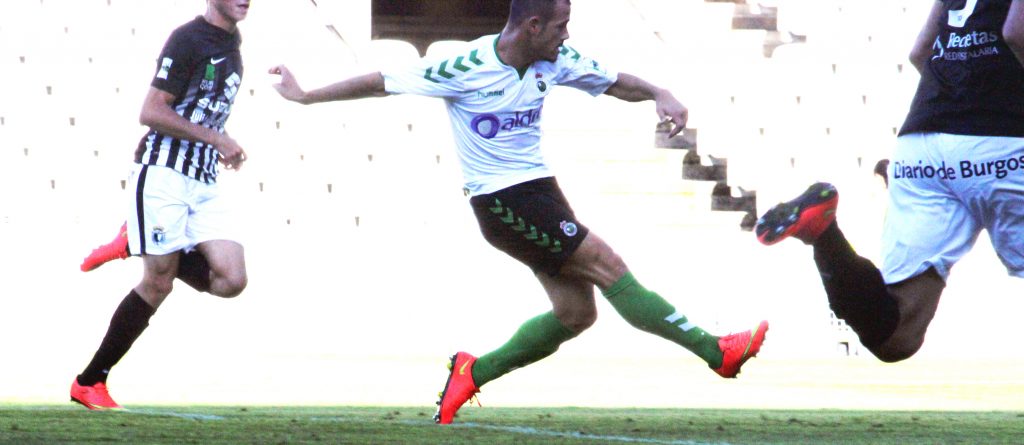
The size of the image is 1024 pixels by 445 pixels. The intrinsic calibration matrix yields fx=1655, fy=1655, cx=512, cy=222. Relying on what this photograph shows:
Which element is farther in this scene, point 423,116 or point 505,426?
point 423,116

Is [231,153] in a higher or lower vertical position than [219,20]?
lower

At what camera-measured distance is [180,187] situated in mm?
6273

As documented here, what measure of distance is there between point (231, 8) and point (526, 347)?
5.92 feet

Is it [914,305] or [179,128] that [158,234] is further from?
[914,305]

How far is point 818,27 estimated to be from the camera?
56.0ft

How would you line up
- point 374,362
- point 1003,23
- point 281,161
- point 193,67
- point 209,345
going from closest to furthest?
point 1003,23 → point 193,67 → point 374,362 → point 209,345 → point 281,161

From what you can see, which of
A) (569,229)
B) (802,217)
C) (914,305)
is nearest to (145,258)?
(569,229)

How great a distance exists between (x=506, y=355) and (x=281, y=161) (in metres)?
10.4

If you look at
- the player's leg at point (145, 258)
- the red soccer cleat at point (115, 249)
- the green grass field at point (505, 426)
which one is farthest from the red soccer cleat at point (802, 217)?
the red soccer cleat at point (115, 249)

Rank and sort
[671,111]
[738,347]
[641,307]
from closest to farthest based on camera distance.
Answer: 1. [738,347]
2. [641,307]
3. [671,111]

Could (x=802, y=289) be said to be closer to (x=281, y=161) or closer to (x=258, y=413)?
(x=281, y=161)

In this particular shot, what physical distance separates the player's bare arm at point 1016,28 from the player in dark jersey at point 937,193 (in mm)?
102

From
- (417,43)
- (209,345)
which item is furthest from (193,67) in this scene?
(417,43)

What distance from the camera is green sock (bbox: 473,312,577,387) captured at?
538 centimetres
